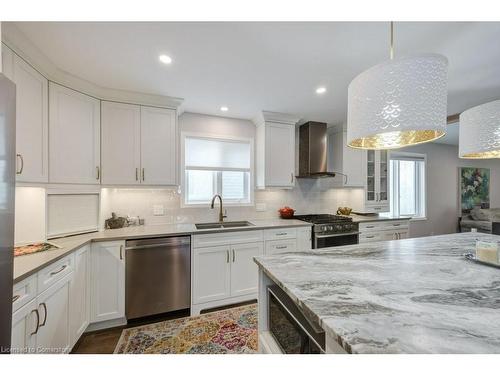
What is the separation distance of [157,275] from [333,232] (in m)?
2.28

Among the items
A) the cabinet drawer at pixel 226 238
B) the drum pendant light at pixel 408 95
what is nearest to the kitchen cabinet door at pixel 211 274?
the cabinet drawer at pixel 226 238

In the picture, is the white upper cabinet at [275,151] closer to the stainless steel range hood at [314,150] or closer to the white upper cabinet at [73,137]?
the stainless steel range hood at [314,150]

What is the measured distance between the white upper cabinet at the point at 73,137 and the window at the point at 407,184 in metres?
5.40

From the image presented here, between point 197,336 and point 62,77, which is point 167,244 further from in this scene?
point 62,77

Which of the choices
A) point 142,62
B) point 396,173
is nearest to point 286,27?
point 142,62

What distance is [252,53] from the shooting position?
5.33 ft

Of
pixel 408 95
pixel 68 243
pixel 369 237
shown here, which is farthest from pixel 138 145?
pixel 369 237

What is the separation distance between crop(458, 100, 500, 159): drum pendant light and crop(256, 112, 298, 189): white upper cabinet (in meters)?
1.88

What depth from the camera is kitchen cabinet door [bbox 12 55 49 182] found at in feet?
4.75

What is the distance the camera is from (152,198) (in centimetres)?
269

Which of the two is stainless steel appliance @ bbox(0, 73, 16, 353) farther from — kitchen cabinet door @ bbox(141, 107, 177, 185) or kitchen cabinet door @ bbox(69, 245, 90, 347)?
kitchen cabinet door @ bbox(141, 107, 177, 185)

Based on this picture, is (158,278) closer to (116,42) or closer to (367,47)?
(116,42)

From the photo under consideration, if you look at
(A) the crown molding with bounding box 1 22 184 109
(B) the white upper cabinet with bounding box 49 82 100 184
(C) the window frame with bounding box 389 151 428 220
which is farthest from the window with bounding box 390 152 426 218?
(B) the white upper cabinet with bounding box 49 82 100 184

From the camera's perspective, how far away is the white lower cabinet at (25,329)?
1.08 meters
